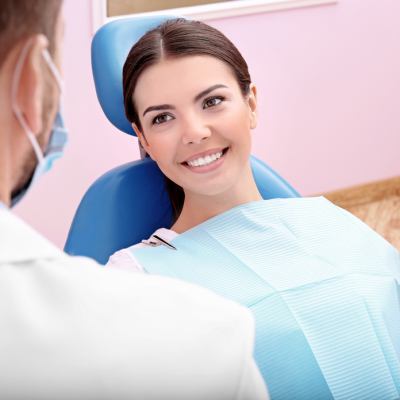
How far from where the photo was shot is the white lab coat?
0.60m

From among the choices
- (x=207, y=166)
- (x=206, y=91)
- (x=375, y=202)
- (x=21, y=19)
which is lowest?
(x=375, y=202)

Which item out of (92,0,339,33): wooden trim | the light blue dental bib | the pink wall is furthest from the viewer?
(92,0,339,33): wooden trim

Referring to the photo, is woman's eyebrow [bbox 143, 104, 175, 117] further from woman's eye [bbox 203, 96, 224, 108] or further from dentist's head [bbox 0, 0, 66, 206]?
dentist's head [bbox 0, 0, 66, 206]

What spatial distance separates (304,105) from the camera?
2912 millimetres

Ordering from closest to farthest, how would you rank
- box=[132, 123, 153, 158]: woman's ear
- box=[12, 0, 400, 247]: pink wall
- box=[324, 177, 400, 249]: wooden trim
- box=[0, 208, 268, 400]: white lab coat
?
box=[0, 208, 268, 400]: white lab coat < box=[132, 123, 153, 158]: woman's ear < box=[12, 0, 400, 247]: pink wall < box=[324, 177, 400, 249]: wooden trim

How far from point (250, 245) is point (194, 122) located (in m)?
0.24

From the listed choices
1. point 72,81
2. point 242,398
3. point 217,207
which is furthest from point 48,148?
point 72,81

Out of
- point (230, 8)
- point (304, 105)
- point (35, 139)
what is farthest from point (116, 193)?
point (304, 105)

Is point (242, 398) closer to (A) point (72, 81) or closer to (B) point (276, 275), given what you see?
(B) point (276, 275)

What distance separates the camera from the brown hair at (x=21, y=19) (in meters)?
0.64

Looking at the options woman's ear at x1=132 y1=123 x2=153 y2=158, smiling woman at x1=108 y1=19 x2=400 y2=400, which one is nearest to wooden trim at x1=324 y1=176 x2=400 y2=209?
smiling woman at x1=108 y1=19 x2=400 y2=400

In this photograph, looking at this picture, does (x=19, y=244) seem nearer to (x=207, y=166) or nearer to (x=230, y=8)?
(x=207, y=166)

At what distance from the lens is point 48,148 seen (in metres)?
0.76

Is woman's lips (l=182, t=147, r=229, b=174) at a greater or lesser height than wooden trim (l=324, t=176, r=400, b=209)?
greater
